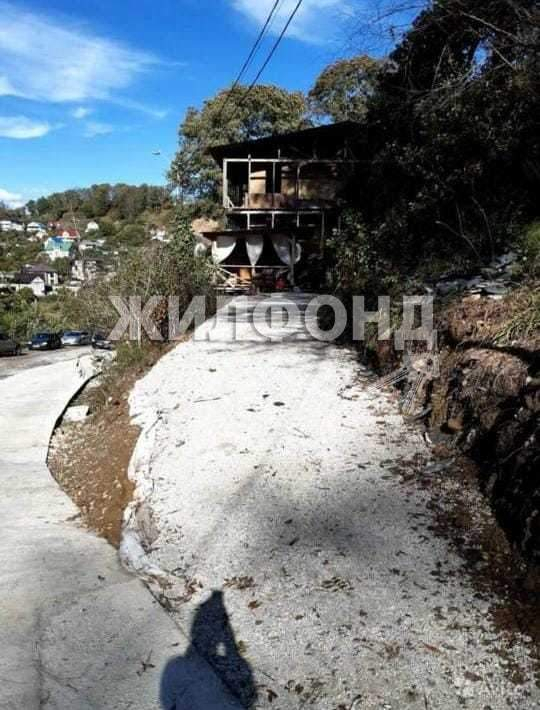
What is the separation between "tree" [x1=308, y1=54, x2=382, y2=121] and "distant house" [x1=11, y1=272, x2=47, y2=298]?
136ft

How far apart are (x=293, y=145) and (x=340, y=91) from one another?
979cm

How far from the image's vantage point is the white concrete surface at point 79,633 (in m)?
2.61

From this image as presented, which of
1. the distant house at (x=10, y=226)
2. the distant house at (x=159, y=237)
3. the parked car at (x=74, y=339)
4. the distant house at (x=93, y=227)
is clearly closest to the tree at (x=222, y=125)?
the parked car at (x=74, y=339)

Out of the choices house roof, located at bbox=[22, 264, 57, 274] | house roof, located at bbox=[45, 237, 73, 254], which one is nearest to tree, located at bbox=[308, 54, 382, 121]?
house roof, located at bbox=[22, 264, 57, 274]

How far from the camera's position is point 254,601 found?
10.4ft

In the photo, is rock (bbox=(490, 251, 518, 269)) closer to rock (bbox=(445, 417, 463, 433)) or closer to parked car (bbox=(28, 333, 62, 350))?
rock (bbox=(445, 417, 463, 433))

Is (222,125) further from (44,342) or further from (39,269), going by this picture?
(39,269)

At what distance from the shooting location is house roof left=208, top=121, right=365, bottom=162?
20.6m

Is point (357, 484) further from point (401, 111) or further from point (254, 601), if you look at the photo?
point (401, 111)

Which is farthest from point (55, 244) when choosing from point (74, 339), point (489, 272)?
point (489, 272)

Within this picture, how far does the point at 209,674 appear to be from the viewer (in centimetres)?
270

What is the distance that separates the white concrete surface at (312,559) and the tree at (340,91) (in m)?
23.5

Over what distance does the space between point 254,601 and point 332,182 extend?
19777mm

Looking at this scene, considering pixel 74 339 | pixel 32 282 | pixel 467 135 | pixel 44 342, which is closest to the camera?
pixel 467 135
